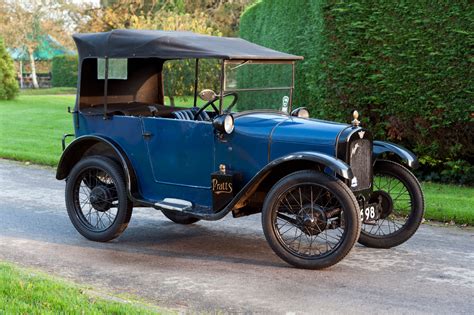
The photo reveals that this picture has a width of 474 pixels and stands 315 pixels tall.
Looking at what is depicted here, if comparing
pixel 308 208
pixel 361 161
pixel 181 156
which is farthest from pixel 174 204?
pixel 361 161

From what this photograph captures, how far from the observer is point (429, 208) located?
8.22 meters

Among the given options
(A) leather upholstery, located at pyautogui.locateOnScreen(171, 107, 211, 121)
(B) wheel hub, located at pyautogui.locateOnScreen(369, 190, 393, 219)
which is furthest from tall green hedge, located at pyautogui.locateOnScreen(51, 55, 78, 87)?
(B) wheel hub, located at pyautogui.locateOnScreen(369, 190, 393, 219)

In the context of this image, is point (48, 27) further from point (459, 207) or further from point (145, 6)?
point (459, 207)

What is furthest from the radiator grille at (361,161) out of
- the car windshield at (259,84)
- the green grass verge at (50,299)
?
the green grass verge at (50,299)

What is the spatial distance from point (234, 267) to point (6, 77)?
25508mm

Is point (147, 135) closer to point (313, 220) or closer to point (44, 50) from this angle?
point (313, 220)

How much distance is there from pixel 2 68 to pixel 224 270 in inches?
993

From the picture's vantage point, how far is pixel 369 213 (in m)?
6.16

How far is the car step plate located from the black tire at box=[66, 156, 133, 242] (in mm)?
349

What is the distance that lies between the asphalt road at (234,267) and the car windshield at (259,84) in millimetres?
1280

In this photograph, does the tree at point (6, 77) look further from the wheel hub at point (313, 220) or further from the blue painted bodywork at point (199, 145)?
the wheel hub at point (313, 220)

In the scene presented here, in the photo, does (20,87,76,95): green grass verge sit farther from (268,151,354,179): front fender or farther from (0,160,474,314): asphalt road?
(268,151,354,179): front fender

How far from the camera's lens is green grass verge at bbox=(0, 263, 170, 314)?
4.54 meters

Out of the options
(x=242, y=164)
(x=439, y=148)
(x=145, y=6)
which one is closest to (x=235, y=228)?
(x=242, y=164)
